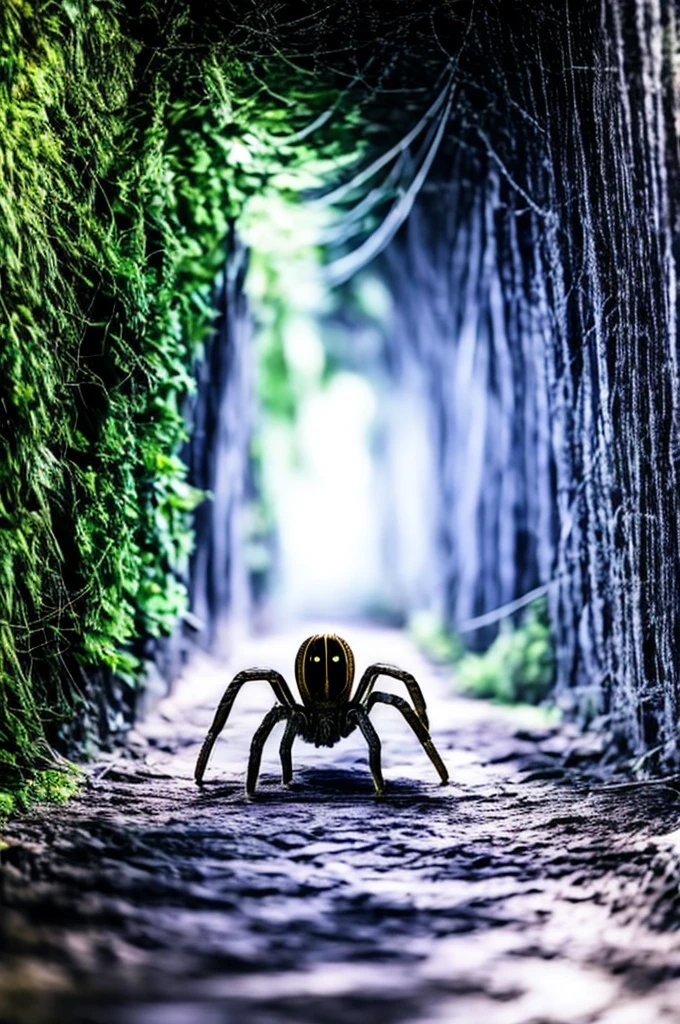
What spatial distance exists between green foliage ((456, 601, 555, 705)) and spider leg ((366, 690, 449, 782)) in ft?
6.75

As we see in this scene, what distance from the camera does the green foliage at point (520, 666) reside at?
256 inches

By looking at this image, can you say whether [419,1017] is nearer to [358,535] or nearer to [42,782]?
[42,782]

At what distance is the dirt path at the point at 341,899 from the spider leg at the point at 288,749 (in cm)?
6

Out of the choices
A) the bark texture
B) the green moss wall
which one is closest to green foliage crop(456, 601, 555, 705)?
the bark texture

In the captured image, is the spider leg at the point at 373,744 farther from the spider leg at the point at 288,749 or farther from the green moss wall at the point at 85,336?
the green moss wall at the point at 85,336

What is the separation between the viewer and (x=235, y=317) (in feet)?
25.0

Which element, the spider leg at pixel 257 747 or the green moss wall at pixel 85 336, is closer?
the green moss wall at pixel 85 336

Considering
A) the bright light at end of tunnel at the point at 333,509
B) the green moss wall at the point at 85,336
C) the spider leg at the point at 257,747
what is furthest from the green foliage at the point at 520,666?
the bright light at end of tunnel at the point at 333,509

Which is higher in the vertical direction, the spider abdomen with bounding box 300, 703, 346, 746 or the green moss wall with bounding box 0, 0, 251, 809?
the green moss wall with bounding box 0, 0, 251, 809

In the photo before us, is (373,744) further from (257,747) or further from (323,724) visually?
(257,747)

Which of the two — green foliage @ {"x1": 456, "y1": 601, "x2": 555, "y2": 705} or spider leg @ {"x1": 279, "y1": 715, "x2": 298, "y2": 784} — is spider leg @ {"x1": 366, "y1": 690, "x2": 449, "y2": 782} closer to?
spider leg @ {"x1": 279, "y1": 715, "x2": 298, "y2": 784}

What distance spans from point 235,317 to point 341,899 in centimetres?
509

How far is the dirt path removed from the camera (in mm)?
2635

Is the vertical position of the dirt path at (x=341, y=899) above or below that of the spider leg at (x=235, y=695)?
below
